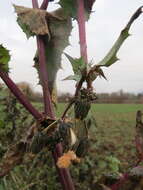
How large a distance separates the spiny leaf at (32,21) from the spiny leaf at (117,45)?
215 millimetres

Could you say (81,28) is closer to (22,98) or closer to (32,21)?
(32,21)

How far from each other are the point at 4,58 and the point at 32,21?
129mm

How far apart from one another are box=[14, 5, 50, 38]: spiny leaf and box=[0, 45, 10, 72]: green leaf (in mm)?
79

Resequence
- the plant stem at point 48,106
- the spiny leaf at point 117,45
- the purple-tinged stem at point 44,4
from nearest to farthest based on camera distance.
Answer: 1. the spiny leaf at point 117,45
2. the plant stem at point 48,106
3. the purple-tinged stem at point 44,4

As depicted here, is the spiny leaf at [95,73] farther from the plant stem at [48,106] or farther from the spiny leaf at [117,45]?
the plant stem at [48,106]

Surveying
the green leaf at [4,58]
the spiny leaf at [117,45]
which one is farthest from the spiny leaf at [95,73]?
the green leaf at [4,58]

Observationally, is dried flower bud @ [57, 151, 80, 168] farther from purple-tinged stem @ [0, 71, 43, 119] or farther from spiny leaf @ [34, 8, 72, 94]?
spiny leaf @ [34, 8, 72, 94]

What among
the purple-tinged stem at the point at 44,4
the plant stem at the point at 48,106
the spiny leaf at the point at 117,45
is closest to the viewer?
the spiny leaf at the point at 117,45

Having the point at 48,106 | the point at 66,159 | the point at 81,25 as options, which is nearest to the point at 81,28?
the point at 81,25

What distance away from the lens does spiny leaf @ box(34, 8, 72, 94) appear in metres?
1.09

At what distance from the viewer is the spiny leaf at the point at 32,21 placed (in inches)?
41.1

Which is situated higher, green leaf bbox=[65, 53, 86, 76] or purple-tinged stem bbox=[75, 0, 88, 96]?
purple-tinged stem bbox=[75, 0, 88, 96]

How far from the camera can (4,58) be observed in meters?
1.05

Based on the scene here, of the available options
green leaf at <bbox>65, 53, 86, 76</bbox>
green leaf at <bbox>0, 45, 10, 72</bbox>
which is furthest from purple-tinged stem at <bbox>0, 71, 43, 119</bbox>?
green leaf at <bbox>65, 53, 86, 76</bbox>
